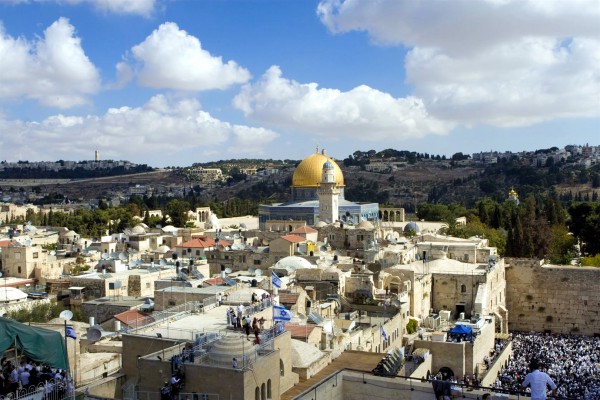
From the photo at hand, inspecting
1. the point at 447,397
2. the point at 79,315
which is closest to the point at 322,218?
the point at 79,315

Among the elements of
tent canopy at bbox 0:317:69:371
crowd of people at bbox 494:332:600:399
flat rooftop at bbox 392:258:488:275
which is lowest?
crowd of people at bbox 494:332:600:399

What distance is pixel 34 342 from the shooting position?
9.98 m

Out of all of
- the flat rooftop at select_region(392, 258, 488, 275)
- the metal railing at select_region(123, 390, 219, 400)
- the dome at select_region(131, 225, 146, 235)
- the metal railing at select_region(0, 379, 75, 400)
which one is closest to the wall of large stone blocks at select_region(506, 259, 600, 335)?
the flat rooftop at select_region(392, 258, 488, 275)

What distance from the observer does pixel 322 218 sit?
47500 mm

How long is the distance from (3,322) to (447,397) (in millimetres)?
6400

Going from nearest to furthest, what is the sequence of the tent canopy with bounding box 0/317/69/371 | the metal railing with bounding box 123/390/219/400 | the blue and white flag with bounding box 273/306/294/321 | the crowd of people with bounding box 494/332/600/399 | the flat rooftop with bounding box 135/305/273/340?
1. the tent canopy with bounding box 0/317/69/371
2. the metal railing with bounding box 123/390/219/400
3. the flat rooftop with bounding box 135/305/273/340
4. the blue and white flag with bounding box 273/306/294/321
5. the crowd of people with bounding box 494/332/600/399

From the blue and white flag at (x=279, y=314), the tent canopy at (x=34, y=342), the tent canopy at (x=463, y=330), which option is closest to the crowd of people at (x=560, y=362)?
the tent canopy at (x=463, y=330)

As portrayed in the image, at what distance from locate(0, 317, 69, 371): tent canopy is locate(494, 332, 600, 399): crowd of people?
38.6 feet

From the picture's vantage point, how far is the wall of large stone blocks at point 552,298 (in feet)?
97.4

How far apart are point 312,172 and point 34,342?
42.3m

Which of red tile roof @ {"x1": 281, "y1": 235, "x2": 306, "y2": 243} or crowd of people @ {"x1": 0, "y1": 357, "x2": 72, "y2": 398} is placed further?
red tile roof @ {"x1": 281, "y1": 235, "x2": 306, "y2": 243}

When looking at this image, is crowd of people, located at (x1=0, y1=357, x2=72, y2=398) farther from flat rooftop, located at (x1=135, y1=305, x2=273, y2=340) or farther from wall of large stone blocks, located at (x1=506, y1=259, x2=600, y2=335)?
wall of large stone blocks, located at (x1=506, y1=259, x2=600, y2=335)

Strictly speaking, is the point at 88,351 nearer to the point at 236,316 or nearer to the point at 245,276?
the point at 236,316

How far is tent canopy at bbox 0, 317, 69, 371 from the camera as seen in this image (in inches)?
377
